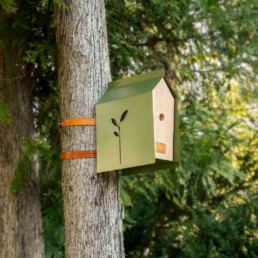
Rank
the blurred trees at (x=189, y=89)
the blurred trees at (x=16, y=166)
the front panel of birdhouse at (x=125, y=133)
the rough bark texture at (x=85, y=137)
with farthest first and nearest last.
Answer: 1. the blurred trees at (x=189, y=89)
2. the blurred trees at (x=16, y=166)
3. the rough bark texture at (x=85, y=137)
4. the front panel of birdhouse at (x=125, y=133)

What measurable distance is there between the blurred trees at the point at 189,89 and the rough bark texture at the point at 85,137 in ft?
1.90

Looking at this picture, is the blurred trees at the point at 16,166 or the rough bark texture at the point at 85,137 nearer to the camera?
the rough bark texture at the point at 85,137

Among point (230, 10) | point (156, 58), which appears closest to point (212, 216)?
point (156, 58)

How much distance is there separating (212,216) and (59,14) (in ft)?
11.9

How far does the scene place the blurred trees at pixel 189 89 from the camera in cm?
408

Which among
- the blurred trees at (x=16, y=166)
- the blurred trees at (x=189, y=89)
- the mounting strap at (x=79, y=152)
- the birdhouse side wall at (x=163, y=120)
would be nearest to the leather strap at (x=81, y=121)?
the mounting strap at (x=79, y=152)

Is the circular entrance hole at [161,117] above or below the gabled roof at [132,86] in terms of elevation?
below

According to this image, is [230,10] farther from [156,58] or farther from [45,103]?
[45,103]

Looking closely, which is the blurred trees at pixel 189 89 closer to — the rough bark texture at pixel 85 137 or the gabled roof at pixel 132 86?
the rough bark texture at pixel 85 137

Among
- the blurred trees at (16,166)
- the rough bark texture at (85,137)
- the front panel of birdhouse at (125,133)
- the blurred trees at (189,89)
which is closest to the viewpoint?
the front panel of birdhouse at (125,133)

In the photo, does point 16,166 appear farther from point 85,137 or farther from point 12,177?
point 85,137

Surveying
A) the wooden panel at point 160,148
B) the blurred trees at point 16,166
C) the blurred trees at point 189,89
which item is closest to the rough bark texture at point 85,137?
the wooden panel at point 160,148

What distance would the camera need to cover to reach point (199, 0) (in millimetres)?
4008

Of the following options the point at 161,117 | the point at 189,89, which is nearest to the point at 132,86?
the point at 161,117
